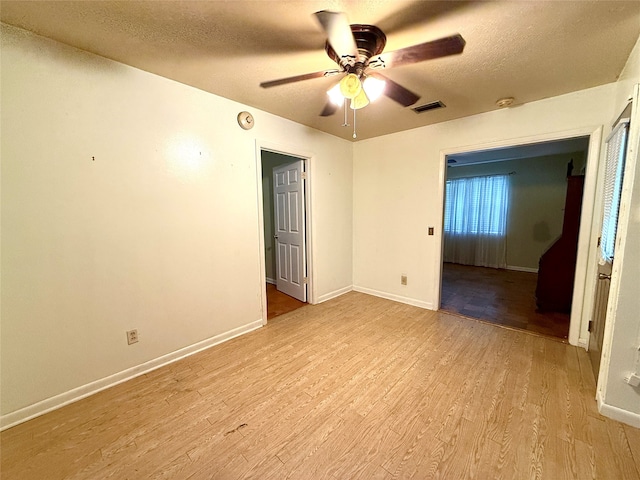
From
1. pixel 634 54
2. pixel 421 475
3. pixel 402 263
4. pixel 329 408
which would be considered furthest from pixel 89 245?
pixel 634 54

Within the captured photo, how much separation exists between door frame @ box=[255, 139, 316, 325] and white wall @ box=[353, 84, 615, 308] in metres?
0.91

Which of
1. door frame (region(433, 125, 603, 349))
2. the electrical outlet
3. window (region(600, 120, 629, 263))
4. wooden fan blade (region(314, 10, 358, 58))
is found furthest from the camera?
door frame (region(433, 125, 603, 349))

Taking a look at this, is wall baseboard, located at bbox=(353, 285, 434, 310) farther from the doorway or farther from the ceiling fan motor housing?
the ceiling fan motor housing

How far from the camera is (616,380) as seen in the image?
1.55 metres

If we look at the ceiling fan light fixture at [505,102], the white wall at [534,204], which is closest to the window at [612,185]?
the ceiling fan light fixture at [505,102]

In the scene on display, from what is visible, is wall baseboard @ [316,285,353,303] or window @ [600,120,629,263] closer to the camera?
window @ [600,120,629,263]

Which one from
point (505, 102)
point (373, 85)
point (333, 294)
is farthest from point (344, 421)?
point (505, 102)

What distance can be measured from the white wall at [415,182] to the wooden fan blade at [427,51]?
1902 millimetres

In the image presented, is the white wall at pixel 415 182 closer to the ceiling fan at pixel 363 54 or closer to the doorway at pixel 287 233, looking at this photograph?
the doorway at pixel 287 233

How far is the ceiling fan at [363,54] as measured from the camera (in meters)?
1.17

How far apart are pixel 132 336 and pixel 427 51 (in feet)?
8.89

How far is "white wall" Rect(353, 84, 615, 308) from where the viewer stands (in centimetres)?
241

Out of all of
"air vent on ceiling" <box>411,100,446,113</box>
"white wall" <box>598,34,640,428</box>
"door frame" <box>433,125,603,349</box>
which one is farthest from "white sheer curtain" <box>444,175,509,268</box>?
"white wall" <box>598,34,640,428</box>

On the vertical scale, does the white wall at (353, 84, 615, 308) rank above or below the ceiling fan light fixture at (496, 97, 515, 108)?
below
